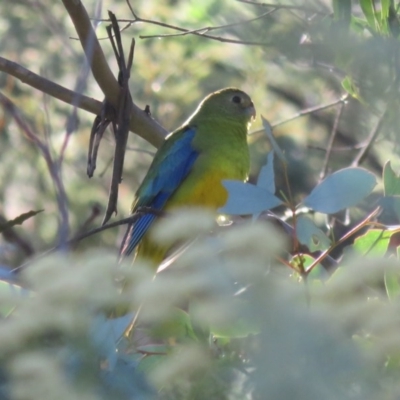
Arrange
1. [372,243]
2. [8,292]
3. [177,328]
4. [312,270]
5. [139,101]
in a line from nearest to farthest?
1. [8,292]
2. [177,328]
3. [312,270]
4. [372,243]
5. [139,101]

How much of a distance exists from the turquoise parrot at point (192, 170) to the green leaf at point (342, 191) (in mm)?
2414

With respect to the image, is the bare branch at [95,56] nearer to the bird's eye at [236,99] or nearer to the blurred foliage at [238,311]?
the bird's eye at [236,99]

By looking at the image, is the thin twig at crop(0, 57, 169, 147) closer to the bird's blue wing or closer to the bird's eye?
the bird's blue wing

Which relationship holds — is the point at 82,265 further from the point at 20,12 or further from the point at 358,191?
the point at 20,12

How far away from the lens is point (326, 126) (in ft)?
20.1

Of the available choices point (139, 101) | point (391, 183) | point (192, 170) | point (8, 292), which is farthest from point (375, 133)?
point (139, 101)

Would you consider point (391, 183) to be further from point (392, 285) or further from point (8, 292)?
point (8, 292)

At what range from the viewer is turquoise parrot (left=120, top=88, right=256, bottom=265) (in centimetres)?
409

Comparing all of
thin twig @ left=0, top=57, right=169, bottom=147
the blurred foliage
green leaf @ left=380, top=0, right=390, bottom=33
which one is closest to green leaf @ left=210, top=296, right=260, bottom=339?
the blurred foliage

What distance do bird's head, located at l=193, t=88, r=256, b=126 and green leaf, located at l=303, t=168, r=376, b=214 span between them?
10.8ft

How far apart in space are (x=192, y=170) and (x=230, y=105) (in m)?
0.72

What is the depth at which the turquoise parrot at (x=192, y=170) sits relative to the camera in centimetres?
409

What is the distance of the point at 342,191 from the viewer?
4.98ft

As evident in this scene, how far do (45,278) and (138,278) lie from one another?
0.13 meters
